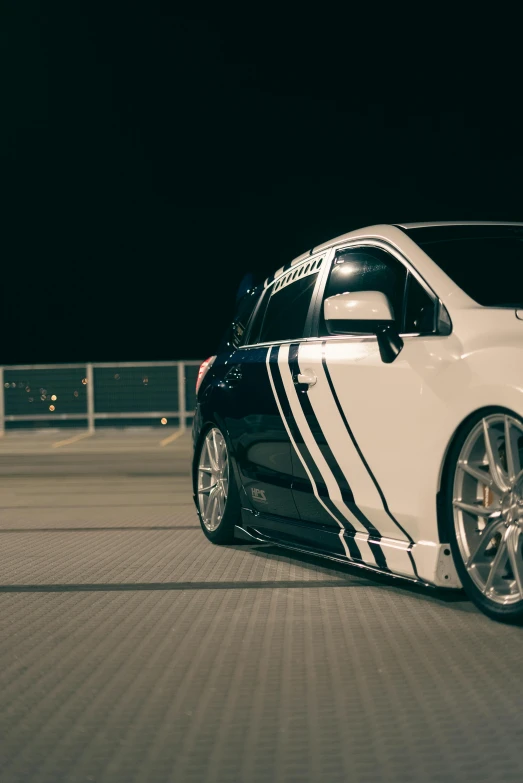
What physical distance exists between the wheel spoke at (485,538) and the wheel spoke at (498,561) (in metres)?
0.05

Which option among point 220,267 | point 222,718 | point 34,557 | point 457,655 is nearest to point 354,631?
point 457,655

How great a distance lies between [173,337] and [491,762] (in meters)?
104

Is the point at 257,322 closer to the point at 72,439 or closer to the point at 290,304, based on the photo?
the point at 290,304

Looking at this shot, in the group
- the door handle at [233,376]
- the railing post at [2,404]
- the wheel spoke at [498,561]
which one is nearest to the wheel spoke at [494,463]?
the wheel spoke at [498,561]

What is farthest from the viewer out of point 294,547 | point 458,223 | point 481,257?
point 294,547

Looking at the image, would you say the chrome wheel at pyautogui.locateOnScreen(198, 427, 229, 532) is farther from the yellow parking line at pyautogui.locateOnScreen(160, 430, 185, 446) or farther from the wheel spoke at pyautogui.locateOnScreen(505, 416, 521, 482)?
the yellow parking line at pyautogui.locateOnScreen(160, 430, 185, 446)

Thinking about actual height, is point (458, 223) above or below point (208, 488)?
above

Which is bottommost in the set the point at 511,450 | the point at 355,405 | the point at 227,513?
the point at 227,513

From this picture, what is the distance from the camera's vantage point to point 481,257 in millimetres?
6309

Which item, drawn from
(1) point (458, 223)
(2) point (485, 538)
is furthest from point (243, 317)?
(2) point (485, 538)

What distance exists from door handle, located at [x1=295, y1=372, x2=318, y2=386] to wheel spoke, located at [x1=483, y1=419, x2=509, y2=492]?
138 cm

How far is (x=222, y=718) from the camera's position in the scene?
4.05m

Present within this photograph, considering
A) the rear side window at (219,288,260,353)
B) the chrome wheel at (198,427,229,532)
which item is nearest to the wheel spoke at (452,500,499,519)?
the chrome wheel at (198,427,229,532)

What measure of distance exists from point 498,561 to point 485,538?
11 cm
